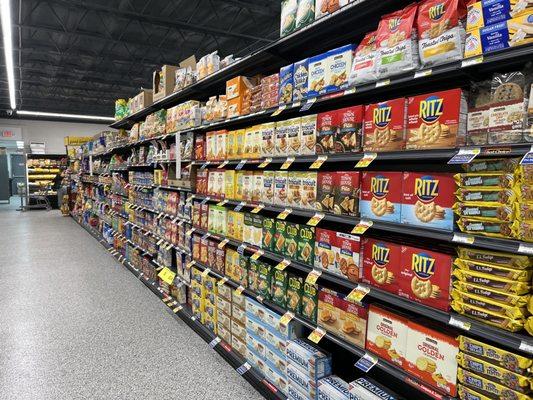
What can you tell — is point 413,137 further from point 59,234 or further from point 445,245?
point 59,234

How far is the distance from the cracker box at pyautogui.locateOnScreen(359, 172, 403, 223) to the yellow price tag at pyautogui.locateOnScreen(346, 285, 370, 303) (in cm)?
39

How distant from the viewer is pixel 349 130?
2.06 metres

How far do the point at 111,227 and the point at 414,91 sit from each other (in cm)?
700

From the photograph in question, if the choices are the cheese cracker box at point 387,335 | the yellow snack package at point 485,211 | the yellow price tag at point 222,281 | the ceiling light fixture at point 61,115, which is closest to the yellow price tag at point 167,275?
the yellow price tag at point 222,281

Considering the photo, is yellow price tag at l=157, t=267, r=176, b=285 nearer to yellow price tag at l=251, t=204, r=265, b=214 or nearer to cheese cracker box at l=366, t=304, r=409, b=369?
yellow price tag at l=251, t=204, r=265, b=214

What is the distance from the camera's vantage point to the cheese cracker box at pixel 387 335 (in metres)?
1.79

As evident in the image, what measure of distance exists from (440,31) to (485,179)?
0.68 m

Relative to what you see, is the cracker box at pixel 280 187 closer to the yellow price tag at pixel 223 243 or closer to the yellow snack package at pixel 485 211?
the yellow price tag at pixel 223 243

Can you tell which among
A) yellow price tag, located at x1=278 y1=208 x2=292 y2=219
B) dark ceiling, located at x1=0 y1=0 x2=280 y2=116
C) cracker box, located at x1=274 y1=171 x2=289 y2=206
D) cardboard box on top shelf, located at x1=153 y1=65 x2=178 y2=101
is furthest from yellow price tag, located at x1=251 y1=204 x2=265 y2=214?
dark ceiling, located at x1=0 y1=0 x2=280 y2=116

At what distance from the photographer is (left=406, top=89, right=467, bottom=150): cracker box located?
5.07ft

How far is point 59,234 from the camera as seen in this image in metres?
9.34

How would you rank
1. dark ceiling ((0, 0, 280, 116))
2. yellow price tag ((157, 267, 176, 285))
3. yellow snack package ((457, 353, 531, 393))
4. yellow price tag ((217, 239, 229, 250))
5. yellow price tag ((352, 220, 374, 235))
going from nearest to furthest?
yellow snack package ((457, 353, 531, 393)), yellow price tag ((352, 220, 374, 235)), yellow price tag ((217, 239, 229, 250)), yellow price tag ((157, 267, 176, 285)), dark ceiling ((0, 0, 280, 116))

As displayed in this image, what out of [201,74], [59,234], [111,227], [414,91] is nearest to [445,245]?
[414,91]

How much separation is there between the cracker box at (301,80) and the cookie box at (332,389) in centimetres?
179
